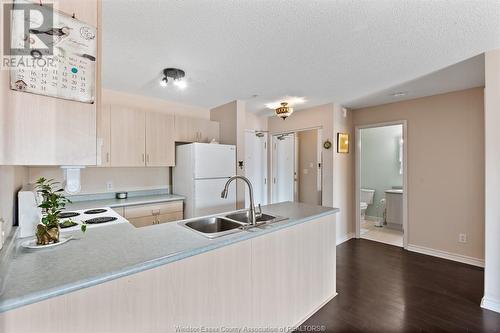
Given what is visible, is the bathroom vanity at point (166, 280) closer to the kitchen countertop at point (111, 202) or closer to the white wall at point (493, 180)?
the kitchen countertop at point (111, 202)

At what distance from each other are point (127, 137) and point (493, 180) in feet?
13.1

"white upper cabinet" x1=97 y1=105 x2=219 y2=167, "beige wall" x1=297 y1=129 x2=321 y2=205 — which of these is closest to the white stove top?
"white upper cabinet" x1=97 y1=105 x2=219 y2=167

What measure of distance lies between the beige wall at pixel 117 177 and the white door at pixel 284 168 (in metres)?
2.31

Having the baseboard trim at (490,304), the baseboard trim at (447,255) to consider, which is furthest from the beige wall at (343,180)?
the baseboard trim at (490,304)

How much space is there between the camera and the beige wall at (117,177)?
Answer: 283cm

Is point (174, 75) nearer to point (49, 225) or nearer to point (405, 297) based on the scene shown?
point (49, 225)

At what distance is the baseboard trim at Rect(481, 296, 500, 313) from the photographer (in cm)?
217

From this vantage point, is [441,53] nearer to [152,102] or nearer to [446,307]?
[446,307]

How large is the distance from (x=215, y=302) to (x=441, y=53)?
285 centimetres

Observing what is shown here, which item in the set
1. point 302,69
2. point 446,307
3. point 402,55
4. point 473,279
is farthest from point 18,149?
point 473,279

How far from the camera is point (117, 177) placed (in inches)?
131

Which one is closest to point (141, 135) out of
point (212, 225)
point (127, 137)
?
point (127, 137)

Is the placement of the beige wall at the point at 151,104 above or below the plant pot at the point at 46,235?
above

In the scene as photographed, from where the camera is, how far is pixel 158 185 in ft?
12.1
